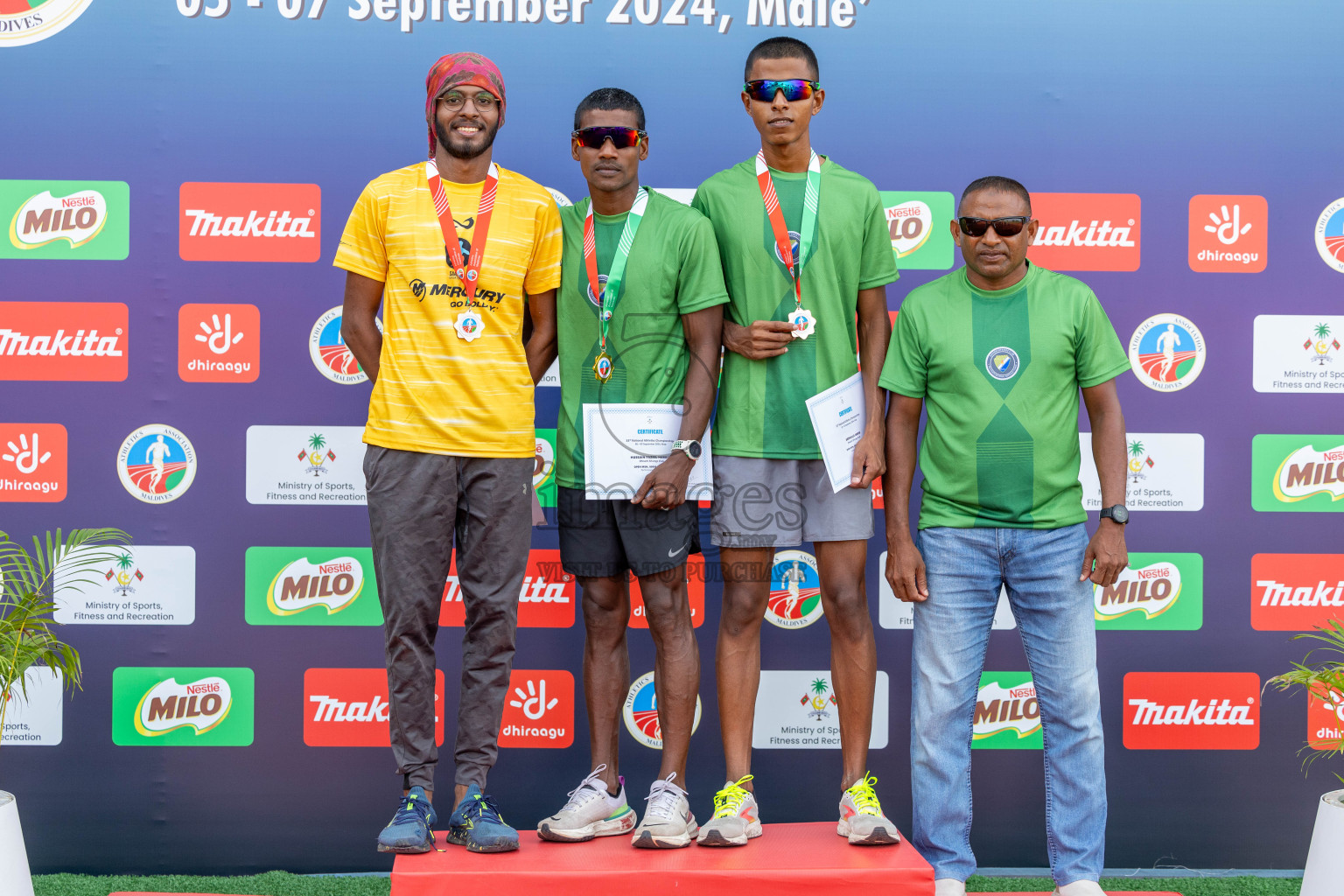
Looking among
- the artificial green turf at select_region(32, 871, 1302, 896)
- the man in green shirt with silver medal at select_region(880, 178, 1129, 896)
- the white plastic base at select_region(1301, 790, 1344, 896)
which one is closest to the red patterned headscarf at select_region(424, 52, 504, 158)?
the man in green shirt with silver medal at select_region(880, 178, 1129, 896)

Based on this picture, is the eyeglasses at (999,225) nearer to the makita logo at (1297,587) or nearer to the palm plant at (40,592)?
the makita logo at (1297,587)

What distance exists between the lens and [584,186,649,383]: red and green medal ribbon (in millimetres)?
2498

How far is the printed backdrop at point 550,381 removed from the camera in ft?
10.4

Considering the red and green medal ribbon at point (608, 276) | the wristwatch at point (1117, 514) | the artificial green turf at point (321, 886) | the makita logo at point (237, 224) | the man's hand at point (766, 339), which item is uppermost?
the makita logo at point (237, 224)

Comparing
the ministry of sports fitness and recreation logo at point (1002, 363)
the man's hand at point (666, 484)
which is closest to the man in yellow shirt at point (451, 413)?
the man's hand at point (666, 484)

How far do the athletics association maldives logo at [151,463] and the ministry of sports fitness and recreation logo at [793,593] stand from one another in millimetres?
1869

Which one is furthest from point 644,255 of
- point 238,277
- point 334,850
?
point 334,850

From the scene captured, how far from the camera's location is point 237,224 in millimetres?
3176

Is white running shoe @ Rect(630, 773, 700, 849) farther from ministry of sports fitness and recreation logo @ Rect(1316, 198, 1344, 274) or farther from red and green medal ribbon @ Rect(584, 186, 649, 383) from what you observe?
ministry of sports fitness and recreation logo @ Rect(1316, 198, 1344, 274)

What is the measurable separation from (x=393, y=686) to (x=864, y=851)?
120 centimetres

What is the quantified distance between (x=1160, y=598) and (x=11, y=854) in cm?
A: 331

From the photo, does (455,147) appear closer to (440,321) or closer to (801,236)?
(440,321)

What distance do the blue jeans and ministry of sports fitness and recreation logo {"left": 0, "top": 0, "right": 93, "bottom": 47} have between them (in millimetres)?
2999

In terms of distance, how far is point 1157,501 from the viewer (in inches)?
129
